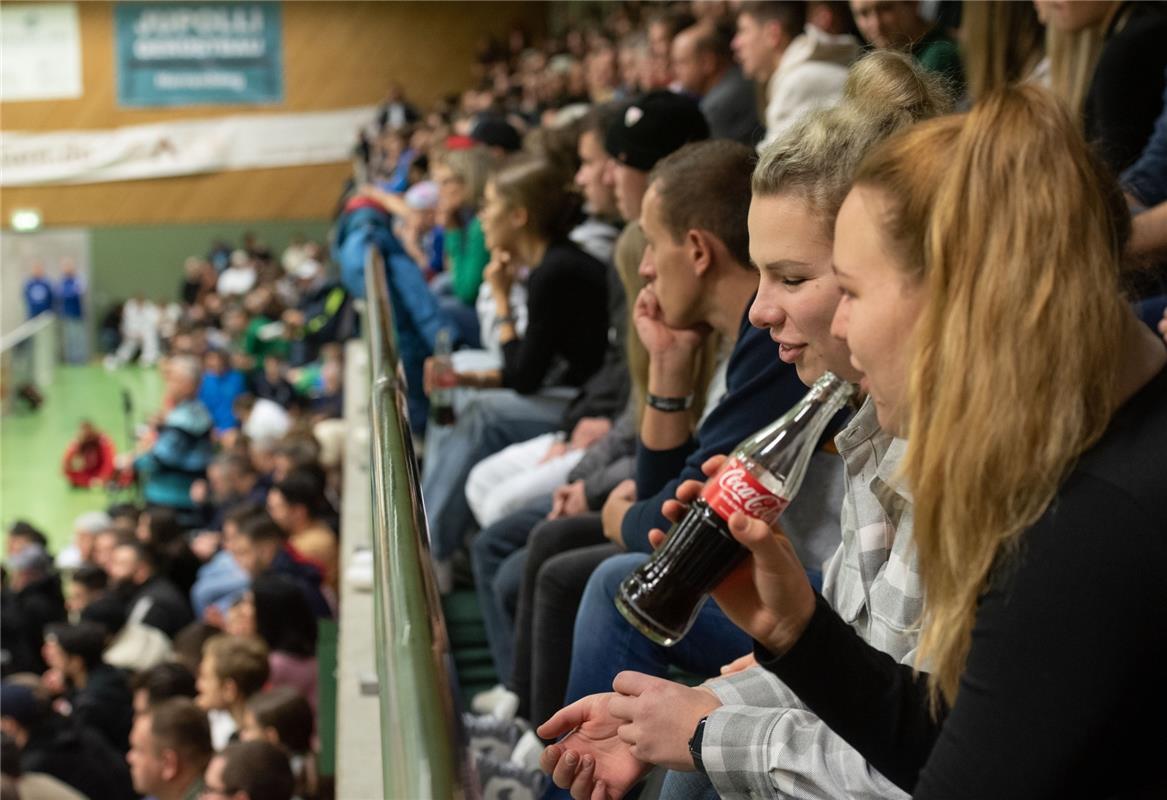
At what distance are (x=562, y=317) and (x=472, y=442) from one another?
15.7 inches

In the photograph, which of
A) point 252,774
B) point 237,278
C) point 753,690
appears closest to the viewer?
point 753,690

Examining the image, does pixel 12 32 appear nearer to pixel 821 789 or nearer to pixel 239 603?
pixel 239 603

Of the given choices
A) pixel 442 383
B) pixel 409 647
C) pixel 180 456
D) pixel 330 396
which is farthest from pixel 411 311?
pixel 180 456

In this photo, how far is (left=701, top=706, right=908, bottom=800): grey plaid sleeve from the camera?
1.27m

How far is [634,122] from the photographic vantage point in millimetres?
3135

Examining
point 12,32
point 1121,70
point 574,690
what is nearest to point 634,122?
point 1121,70

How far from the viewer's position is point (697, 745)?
4.39 feet

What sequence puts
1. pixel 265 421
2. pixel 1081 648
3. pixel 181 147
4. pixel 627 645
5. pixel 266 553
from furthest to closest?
pixel 181 147, pixel 265 421, pixel 266 553, pixel 627 645, pixel 1081 648

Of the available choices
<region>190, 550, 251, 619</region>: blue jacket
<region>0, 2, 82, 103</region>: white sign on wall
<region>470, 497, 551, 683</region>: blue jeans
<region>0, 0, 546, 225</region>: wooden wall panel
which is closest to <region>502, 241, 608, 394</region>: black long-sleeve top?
<region>470, 497, 551, 683</region>: blue jeans

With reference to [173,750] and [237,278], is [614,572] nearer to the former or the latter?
[173,750]

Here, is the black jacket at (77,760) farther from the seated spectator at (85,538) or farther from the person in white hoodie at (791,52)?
the seated spectator at (85,538)

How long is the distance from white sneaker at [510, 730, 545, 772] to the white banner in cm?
1573

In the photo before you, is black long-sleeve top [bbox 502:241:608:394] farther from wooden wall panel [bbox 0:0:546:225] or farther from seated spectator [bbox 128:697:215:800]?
wooden wall panel [bbox 0:0:546:225]

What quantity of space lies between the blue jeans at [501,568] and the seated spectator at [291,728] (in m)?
0.57
